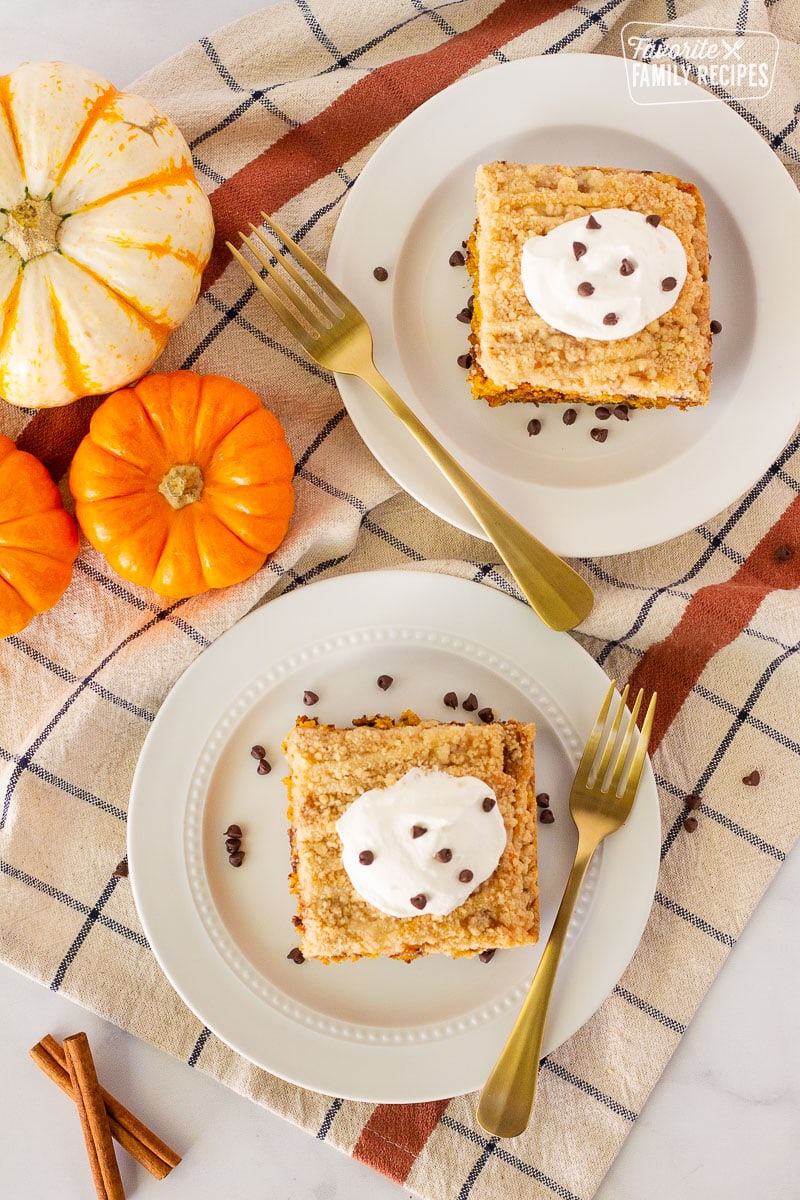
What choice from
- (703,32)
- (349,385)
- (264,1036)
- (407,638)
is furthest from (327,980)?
(703,32)

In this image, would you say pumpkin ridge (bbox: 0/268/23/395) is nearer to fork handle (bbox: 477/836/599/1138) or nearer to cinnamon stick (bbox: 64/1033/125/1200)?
cinnamon stick (bbox: 64/1033/125/1200)

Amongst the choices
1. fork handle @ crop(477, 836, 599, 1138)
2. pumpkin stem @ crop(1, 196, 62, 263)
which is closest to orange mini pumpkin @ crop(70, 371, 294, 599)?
pumpkin stem @ crop(1, 196, 62, 263)

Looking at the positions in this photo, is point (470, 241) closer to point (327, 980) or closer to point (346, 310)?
point (346, 310)

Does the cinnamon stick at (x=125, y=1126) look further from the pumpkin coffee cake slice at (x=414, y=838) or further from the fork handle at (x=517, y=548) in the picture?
the fork handle at (x=517, y=548)

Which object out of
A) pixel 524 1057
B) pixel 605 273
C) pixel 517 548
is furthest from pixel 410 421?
pixel 524 1057

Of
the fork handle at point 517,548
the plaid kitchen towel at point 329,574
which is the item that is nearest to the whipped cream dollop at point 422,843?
the fork handle at point 517,548
